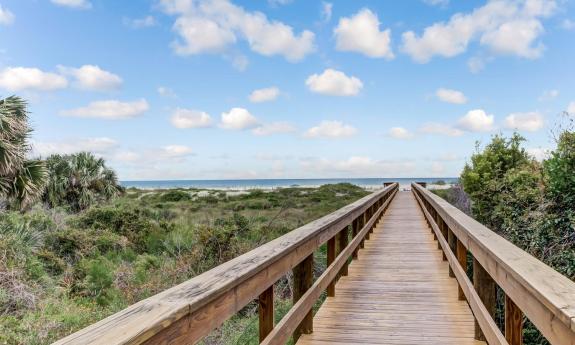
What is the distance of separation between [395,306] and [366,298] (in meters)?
0.40

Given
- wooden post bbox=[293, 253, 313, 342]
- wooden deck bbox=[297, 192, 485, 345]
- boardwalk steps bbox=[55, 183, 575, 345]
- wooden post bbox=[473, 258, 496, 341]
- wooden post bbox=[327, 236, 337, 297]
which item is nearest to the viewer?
boardwalk steps bbox=[55, 183, 575, 345]

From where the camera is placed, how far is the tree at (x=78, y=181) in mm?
19891

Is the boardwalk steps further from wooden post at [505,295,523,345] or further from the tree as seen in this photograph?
the tree

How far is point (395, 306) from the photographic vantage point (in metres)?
4.41

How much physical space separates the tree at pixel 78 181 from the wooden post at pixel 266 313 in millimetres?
19443

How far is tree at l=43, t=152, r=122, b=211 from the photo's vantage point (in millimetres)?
19891

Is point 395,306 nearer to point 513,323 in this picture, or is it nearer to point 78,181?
point 513,323

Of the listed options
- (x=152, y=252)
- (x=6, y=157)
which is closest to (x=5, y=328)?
(x=6, y=157)

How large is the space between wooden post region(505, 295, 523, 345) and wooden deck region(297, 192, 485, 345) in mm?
1193

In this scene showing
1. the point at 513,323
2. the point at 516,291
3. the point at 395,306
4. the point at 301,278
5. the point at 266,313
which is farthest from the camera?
the point at 395,306

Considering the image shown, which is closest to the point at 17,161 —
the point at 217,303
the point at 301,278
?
the point at 301,278

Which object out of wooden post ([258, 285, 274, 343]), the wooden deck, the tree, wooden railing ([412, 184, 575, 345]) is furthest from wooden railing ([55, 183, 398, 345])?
the tree

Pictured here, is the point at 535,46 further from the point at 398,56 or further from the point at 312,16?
the point at 312,16

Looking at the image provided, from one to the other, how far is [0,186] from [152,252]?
14.1 ft
